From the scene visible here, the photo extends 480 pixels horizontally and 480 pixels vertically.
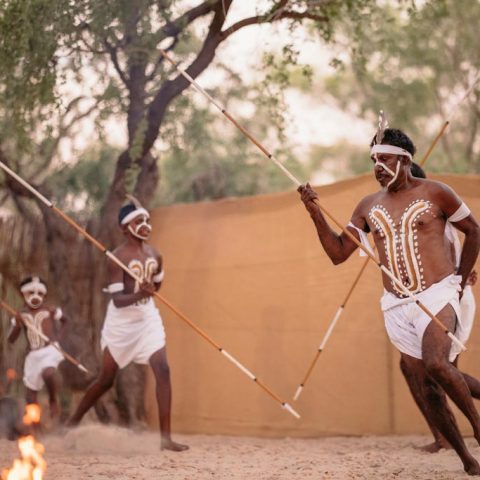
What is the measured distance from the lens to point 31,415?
7957mm

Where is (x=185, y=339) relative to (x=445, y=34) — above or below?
below

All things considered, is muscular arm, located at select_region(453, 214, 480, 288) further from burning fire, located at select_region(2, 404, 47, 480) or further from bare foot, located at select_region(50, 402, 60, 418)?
bare foot, located at select_region(50, 402, 60, 418)

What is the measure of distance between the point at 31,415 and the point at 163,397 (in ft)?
5.67

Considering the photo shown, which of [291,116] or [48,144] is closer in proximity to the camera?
[291,116]

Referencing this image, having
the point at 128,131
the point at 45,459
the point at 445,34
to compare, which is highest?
the point at 445,34

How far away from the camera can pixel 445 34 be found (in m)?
15.1

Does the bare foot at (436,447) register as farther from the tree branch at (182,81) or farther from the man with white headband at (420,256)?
the tree branch at (182,81)

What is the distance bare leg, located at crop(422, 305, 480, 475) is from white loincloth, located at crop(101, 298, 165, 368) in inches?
109

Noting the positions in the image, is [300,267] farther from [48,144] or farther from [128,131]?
[48,144]

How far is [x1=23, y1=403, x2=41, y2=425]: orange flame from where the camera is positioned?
7.88 meters

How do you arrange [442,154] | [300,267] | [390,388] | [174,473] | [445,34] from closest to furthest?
[174,473]
[390,388]
[300,267]
[445,34]
[442,154]

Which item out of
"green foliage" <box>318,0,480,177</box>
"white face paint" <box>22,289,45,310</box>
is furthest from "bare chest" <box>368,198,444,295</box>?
"green foliage" <box>318,0,480,177</box>

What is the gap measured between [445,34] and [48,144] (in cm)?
835

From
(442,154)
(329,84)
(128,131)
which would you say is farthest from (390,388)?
(329,84)
